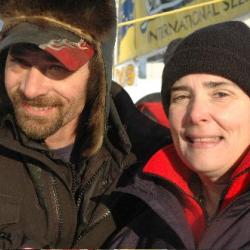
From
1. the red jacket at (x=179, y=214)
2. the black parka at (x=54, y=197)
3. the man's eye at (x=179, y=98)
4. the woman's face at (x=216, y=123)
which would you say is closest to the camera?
the red jacket at (x=179, y=214)

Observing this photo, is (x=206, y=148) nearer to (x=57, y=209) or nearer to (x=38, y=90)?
(x=57, y=209)

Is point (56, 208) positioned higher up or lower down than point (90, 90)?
lower down

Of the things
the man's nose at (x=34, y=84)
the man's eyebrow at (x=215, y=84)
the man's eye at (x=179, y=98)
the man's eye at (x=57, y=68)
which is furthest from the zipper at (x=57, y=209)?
the man's eyebrow at (x=215, y=84)

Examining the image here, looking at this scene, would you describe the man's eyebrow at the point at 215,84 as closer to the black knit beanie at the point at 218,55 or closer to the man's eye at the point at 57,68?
the black knit beanie at the point at 218,55

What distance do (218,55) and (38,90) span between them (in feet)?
2.98

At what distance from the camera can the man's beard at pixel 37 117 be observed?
2223mm

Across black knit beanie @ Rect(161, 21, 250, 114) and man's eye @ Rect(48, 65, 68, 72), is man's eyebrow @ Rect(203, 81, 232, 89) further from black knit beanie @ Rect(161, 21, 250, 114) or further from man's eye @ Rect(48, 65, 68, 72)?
man's eye @ Rect(48, 65, 68, 72)

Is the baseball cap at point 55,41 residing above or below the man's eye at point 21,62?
above

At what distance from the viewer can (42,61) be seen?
2262 millimetres

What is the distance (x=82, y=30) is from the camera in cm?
234

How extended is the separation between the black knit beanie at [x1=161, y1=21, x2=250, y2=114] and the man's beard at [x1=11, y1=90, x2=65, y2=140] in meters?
0.66

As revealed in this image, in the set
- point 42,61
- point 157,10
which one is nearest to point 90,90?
point 42,61

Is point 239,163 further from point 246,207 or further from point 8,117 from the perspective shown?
point 8,117

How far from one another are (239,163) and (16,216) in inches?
38.7
